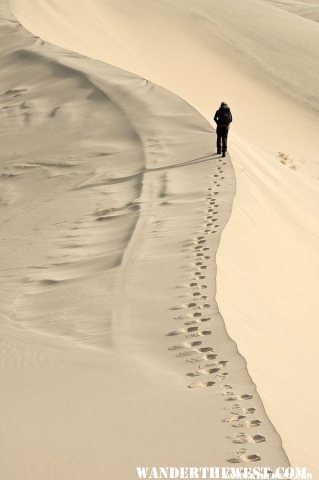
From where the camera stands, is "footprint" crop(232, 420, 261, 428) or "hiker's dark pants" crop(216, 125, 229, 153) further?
"hiker's dark pants" crop(216, 125, 229, 153)

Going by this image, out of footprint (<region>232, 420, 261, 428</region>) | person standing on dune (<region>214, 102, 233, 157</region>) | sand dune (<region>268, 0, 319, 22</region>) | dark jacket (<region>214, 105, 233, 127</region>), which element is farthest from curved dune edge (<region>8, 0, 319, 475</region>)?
sand dune (<region>268, 0, 319, 22</region>)

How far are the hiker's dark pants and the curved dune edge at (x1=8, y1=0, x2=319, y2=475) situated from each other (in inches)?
8.7

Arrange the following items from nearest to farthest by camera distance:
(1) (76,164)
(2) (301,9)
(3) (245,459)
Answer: (3) (245,459) → (1) (76,164) → (2) (301,9)

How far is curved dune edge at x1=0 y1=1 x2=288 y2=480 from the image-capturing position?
523 centimetres

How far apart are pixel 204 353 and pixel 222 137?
6805 mm

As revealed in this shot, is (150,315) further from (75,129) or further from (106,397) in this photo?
(75,129)

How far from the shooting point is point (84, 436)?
5.30m

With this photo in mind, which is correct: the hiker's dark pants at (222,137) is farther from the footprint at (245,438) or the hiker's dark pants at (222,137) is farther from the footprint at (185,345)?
the footprint at (245,438)

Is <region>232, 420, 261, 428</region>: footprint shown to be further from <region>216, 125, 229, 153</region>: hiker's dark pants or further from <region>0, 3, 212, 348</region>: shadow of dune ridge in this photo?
<region>216, 125, 229, 153</region>: hiker's dark pants

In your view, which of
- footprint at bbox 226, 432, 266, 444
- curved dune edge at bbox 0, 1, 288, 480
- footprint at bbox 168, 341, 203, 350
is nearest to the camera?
footprint at bbox 226, 432, 266, 444

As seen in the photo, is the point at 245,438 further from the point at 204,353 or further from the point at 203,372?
the point at 204,353

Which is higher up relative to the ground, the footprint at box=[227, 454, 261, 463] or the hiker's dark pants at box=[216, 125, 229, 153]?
the footprint at box=[227, 454, 261, 463]

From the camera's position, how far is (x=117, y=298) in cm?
783

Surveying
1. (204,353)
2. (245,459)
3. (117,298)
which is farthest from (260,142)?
(245,459)
